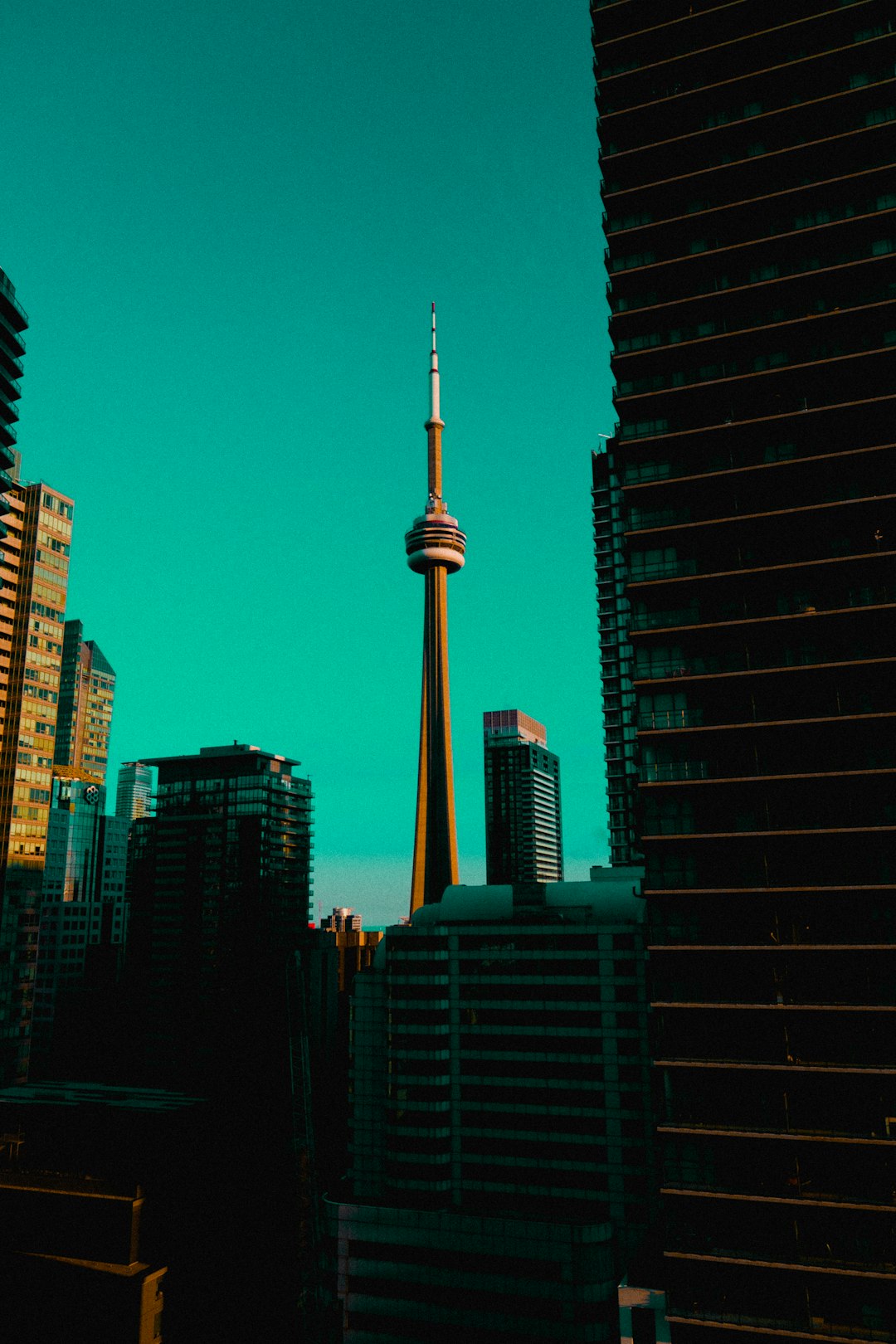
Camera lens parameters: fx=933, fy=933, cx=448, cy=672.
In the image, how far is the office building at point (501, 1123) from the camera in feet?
230

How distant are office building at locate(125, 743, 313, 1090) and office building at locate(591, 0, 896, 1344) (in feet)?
401

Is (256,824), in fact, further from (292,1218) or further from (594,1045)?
(594,1045)

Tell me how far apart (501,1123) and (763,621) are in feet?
164

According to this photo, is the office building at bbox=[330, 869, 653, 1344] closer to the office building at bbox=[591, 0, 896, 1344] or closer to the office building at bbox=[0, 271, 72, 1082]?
the office building at bbox=[591, 0, 896, 1344]

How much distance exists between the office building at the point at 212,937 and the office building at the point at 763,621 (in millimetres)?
122256

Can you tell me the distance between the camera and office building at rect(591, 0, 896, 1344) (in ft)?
187

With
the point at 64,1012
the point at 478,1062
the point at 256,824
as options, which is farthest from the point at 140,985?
the point at 478,1062

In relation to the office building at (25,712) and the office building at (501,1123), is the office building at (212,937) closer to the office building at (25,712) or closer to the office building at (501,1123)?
the office building at (25,712)

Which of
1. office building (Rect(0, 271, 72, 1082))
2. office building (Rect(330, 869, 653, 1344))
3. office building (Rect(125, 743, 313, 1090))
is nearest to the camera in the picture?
office building (Rect(330, 869, 653, 1344))

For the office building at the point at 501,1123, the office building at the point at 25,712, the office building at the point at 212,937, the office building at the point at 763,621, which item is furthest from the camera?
the office building at the point at 212,937

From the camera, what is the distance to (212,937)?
18075 cm

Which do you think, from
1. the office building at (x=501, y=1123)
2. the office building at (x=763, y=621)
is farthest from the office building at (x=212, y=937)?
the office building at (x=763, y=621)

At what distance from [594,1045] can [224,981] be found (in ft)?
378

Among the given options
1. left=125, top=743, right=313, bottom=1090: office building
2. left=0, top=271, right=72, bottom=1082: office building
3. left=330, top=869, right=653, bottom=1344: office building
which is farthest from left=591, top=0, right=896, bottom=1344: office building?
left=125, top=743, right=313, bottom=1090: office building
